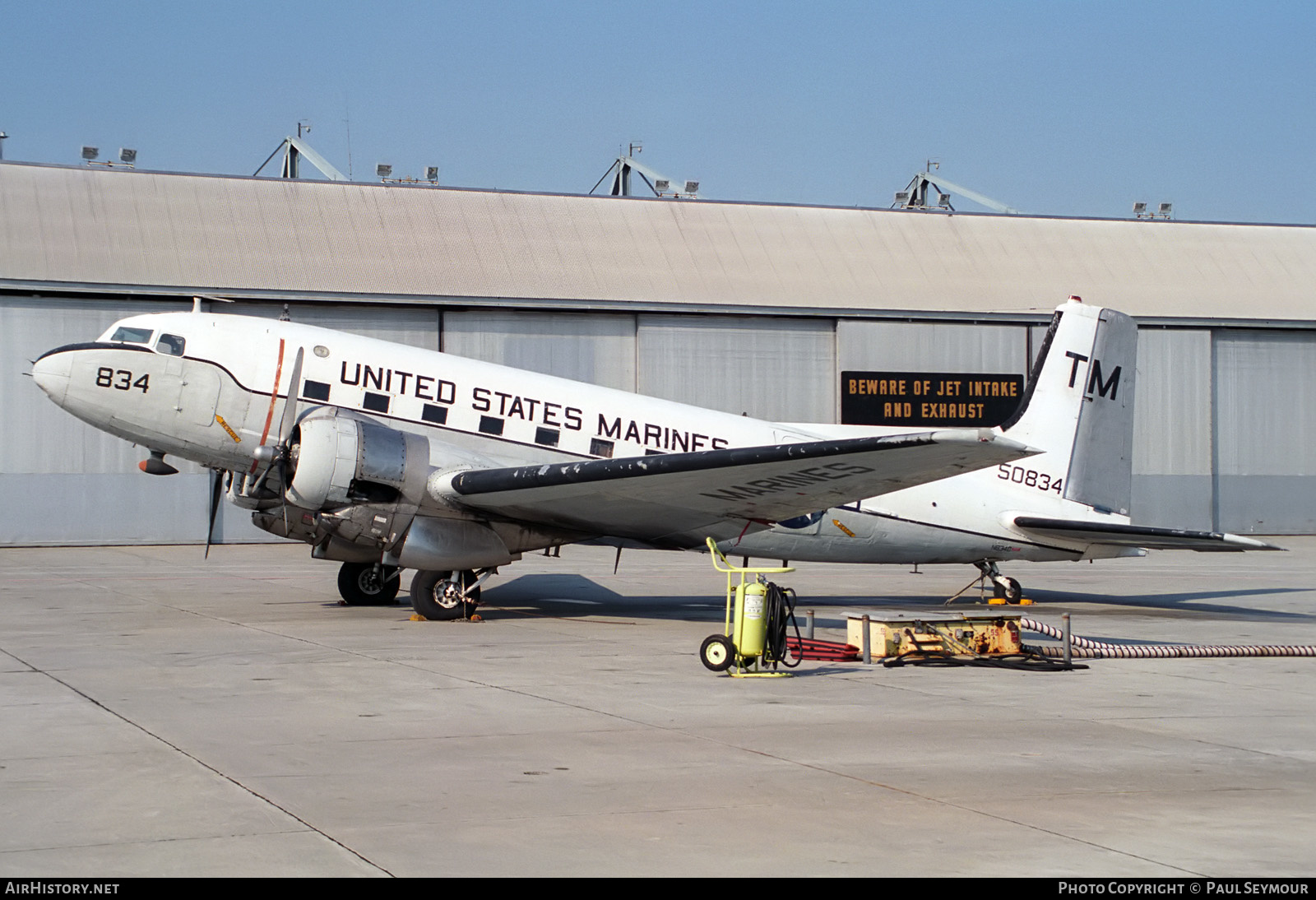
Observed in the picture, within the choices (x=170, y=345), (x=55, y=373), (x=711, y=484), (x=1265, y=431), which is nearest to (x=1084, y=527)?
(x=711, y=484)

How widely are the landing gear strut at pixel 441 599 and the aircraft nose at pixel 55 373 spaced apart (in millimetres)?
5770

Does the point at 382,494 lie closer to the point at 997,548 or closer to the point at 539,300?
A: the point at 997,548

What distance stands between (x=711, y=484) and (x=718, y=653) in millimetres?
3533

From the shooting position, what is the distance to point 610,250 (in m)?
42.7

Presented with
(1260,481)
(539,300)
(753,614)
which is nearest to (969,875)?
(753,614)

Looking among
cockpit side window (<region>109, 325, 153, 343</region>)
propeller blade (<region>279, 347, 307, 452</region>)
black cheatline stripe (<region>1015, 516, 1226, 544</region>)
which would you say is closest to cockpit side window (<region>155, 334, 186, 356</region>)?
cockpit side window (<region>109, 325, 153, 343</region>)

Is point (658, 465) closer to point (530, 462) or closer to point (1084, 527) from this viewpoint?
point (530, 462)

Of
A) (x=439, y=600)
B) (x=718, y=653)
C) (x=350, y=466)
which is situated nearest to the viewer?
(x=718, y=653)

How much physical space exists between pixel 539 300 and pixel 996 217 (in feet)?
59.2

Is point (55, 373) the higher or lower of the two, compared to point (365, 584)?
higher

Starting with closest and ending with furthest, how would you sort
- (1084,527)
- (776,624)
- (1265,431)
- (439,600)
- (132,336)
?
1. (776,624)
2. (439,600)
3. (132,336)
4. (1084,527)
5. (1265,431)

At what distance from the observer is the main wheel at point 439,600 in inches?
702

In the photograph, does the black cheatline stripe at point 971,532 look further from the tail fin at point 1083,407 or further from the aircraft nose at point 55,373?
the aircraft nose at point 55,373

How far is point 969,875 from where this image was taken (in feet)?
19.2
